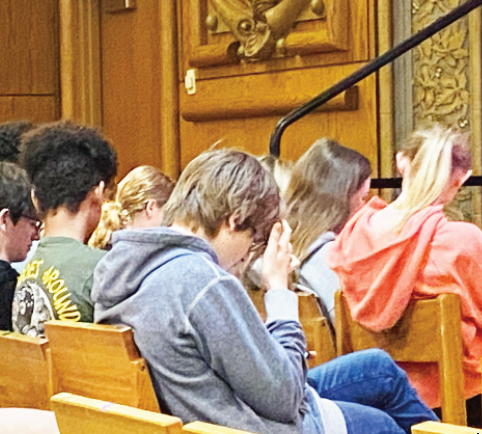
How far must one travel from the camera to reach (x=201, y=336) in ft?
5.80

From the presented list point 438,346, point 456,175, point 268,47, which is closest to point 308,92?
point 268,47

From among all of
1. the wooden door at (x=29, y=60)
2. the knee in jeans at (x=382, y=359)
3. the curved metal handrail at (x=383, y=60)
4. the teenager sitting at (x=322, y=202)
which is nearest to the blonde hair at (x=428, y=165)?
the teenager sitting at (x=322, y=202)

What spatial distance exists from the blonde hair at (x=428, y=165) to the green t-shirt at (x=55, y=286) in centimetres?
84

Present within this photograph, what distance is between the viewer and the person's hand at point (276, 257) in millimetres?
2000

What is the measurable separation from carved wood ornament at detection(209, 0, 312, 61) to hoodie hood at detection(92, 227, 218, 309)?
3.24 meters

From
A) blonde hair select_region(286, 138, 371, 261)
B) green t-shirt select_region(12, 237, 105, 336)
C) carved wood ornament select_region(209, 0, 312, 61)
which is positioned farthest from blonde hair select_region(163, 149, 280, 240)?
carved wood ornament select_region(209, 0, 312, 61)

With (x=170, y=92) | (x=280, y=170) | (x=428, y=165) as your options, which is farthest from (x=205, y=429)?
(x=170, y=92)

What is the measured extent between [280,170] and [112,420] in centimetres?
179

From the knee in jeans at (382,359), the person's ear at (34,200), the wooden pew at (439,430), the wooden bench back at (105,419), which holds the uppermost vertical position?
the person's ear at (34,200)

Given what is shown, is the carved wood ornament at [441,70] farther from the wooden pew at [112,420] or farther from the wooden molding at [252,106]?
the wooden pew at [112,420]

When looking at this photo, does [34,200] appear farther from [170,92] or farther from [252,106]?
[170,92]

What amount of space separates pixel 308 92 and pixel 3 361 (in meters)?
3.17

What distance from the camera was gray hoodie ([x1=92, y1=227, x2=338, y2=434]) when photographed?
1.76 metres

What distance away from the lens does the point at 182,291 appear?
178cm
